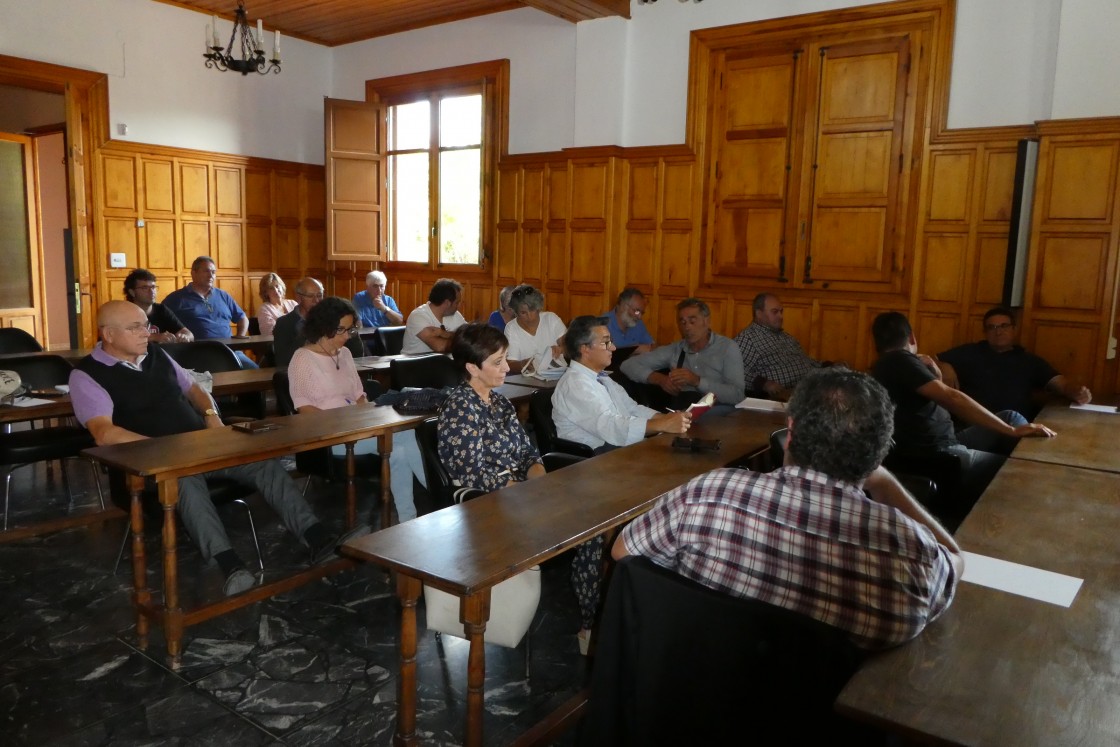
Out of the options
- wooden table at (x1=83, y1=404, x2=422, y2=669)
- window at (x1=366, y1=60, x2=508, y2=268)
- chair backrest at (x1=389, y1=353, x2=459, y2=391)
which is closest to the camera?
wooden table at (x1=83, y1=404, x2=422, y2=669)

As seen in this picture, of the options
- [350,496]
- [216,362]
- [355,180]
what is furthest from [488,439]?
[355,180]

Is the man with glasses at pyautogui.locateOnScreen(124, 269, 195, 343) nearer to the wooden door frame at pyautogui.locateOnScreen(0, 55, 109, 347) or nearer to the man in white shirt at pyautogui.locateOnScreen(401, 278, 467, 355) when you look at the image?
the wooden door frame at pyautogui.locateOnScreen(0, 55, 109, 347)

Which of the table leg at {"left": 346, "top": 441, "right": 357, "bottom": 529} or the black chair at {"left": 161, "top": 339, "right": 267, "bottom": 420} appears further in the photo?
the black chair at {"left": 161, "top": 339, "right": 267, "bottom": 420}

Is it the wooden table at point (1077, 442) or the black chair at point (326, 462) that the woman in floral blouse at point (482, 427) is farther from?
the wooden table at point (1077, 442)

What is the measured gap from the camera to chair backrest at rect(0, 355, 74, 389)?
4.62 metres

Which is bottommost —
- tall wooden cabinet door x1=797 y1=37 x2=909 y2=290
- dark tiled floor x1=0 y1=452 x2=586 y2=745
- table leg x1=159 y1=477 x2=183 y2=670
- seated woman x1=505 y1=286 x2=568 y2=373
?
dark tiled floor x1=0 y1=452 x2=586 y2=745

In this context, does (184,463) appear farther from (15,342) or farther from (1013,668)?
(15,342)

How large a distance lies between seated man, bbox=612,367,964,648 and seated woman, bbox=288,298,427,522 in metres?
2.47

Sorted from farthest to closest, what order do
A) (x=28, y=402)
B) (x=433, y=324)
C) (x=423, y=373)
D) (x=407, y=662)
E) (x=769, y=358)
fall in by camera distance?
(x=433, y=324)
(x=769, y=358)
(x=423, y=373)
(x=28, y=402)
(x=407, y=662)

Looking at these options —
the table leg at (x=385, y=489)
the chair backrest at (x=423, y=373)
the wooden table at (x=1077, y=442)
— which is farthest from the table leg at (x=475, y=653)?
the chair backrest at (x=423, y=373)

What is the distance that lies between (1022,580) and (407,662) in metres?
1.57

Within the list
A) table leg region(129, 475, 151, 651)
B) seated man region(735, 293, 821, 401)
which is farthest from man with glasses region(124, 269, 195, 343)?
seated man region(735, 293, 821, 401)

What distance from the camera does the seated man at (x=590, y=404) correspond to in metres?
3.50

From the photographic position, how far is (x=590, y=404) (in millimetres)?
3590
